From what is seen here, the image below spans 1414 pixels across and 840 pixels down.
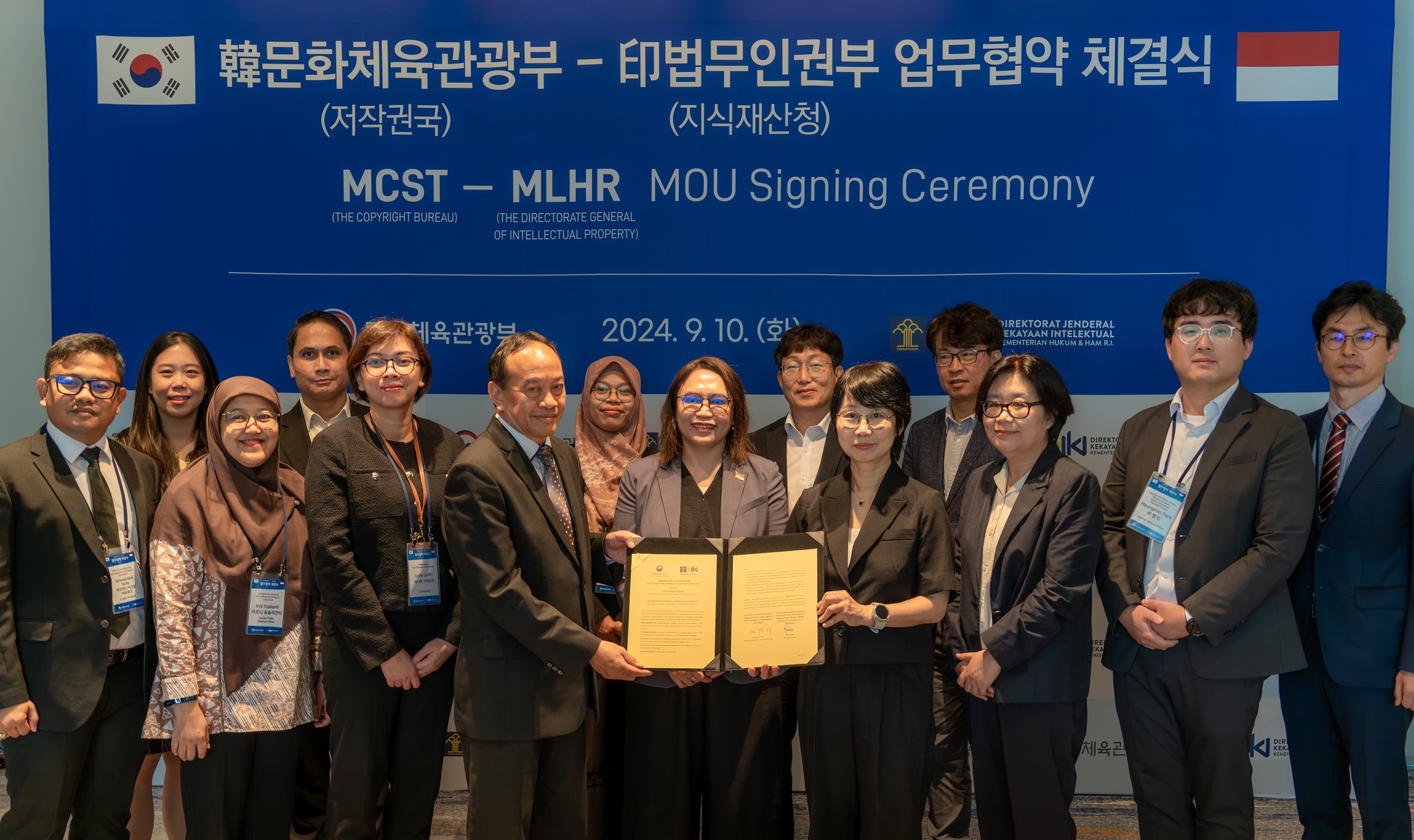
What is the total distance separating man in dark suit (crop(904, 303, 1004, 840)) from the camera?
136 inches

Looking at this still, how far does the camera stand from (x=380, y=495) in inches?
114

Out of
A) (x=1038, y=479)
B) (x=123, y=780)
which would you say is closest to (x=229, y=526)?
(x=123, y=780)

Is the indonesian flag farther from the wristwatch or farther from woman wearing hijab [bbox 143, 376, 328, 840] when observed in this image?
woman wearing hijab [bbox 143, 376, 328, 840]

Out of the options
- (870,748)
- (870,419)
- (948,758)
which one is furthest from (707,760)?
(870,419)

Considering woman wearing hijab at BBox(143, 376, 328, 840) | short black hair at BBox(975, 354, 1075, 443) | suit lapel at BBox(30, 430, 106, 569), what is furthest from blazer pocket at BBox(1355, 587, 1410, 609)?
suit lapel at BBox(30, 430, 106, 569)

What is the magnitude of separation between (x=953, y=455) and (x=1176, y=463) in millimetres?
862

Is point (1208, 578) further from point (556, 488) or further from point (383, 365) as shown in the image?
point (383, 365)

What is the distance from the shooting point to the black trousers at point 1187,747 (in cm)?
284

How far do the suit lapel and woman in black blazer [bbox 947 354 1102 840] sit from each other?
9.75ft

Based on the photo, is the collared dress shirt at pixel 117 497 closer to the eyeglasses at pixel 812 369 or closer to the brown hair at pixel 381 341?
the brown hair at pixel 381 341

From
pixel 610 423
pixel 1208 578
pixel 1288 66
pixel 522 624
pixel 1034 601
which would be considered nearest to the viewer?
pixel 522 624

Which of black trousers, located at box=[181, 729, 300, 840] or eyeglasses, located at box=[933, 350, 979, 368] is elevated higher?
eyeglasses, located at box=[933, 350, 979, 368]

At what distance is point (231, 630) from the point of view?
2781mm

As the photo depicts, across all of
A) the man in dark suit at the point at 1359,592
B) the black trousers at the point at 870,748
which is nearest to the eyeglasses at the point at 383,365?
the black trousers at the point at 870,748
